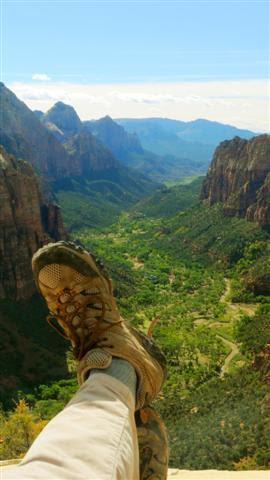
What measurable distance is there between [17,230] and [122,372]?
112 feet

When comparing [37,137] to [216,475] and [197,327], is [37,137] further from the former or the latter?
[216,475]

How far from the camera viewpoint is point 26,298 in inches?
1485

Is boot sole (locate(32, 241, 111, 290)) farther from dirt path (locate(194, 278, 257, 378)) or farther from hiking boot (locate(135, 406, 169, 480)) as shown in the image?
dirt path (locate(194, 278, 257, 378))

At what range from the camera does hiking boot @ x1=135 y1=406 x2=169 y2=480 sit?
225 inches

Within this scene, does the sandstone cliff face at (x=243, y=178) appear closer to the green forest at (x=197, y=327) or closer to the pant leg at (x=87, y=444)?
the green forest at (x=197, y=327)

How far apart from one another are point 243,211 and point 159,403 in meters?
59.2

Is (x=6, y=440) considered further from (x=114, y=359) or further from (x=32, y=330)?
(x=32, y=330)

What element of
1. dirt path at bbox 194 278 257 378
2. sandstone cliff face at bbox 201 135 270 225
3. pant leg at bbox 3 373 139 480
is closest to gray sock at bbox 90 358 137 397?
pant leg at bbox 3 373 139 480

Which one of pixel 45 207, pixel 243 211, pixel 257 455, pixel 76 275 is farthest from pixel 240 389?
pixel 243 211

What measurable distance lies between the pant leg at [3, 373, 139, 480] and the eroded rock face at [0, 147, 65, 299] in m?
33.4

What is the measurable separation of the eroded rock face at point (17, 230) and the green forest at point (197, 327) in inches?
93.9

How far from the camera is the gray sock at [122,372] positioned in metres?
4.86

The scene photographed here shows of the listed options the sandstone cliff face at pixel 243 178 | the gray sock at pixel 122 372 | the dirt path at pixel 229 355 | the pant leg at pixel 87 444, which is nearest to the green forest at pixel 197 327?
the dirt path at pixel 229 355

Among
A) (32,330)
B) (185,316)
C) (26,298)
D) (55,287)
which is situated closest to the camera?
(55,287)
